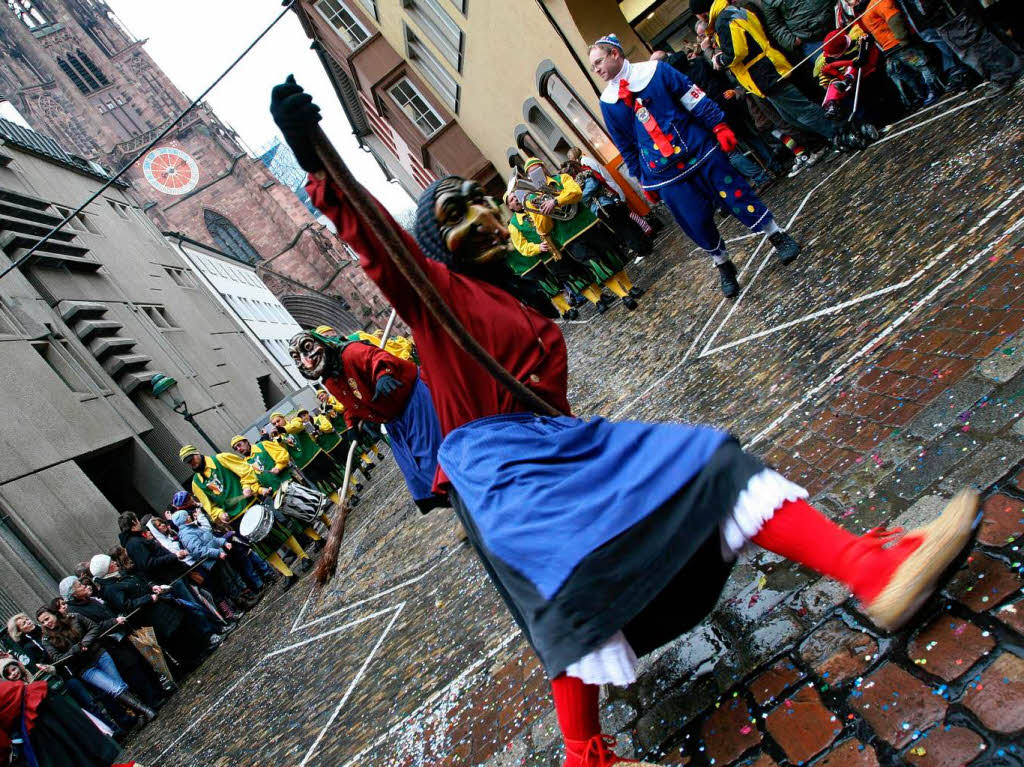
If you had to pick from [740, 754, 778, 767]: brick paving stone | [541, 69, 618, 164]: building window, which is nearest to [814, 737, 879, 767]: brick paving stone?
[740, 754, 778, 767]: brick paving stone

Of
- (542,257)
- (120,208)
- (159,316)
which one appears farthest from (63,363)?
(120,208)

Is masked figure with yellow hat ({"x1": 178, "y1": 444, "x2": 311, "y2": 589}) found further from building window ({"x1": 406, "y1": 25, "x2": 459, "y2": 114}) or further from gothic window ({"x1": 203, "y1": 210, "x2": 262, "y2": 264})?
gothic window ({"x1": 203, "y1": 210, "x2": 262, "y2": 264})

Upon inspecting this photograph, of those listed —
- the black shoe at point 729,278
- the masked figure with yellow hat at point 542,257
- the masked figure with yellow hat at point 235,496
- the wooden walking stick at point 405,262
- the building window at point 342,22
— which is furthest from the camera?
the building window at point 342,22

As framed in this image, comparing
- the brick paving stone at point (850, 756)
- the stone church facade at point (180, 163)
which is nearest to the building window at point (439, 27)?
the brick paving stone at point (850, 756)

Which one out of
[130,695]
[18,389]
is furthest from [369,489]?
[18,389]

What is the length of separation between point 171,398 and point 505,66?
41.7 ft

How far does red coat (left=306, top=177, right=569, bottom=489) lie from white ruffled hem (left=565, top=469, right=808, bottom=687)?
2.59 feet

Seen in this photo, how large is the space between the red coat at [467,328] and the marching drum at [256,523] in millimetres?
8492

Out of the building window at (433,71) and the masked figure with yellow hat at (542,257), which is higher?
the building window at (433,71)

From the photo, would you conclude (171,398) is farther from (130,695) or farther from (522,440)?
(522,440)

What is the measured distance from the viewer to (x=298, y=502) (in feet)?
36.6

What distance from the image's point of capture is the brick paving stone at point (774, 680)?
2.35m

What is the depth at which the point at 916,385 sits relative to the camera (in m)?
3.38

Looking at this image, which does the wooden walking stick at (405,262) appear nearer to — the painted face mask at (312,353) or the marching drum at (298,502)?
the painted face mask at (312,353)
